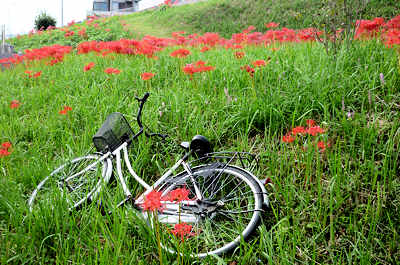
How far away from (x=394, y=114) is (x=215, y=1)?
615 inches

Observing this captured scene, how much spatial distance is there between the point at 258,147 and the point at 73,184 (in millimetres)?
1590

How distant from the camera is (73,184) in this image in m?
2.44

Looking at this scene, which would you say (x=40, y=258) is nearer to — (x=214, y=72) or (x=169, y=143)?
(x=169, y=143)

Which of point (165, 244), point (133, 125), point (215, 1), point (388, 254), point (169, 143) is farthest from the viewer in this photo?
point (215, 1)

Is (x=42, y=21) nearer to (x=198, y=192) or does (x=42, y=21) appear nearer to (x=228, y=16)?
(x=228, y=16)

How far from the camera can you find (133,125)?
118 inches

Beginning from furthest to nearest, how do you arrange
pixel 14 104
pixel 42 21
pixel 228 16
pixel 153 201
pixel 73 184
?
pixel 42 21
pixel 228 16
pixel 14 104
pixel 73 184
pixel 153 201

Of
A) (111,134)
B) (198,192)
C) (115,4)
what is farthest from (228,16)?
(115,4)

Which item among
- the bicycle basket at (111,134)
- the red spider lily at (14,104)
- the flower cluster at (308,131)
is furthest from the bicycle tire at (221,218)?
the red spider lily at (14,104)

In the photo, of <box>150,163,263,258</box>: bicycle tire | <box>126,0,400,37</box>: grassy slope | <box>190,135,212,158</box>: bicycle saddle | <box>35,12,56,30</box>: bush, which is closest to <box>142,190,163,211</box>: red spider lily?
<box>150,163,263,258</box>: bicycle tire

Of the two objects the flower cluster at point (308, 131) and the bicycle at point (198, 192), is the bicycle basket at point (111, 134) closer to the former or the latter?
the bicycle at point (198, 192)

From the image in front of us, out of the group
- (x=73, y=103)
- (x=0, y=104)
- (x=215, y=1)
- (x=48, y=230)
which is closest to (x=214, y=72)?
(x=73, y=103)

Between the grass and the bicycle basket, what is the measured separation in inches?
9.6

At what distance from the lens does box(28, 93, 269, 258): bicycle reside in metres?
1.70
